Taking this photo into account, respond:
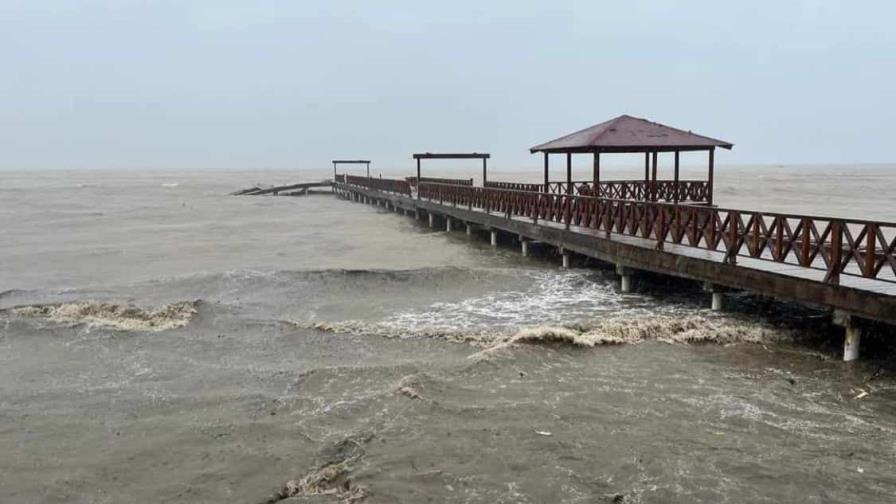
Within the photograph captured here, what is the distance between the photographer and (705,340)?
9.55 meters

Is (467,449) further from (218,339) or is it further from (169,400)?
(218,339)

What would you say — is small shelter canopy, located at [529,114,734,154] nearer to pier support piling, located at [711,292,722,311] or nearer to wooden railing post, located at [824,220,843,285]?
pier support piling, located at [711,292,722,311]

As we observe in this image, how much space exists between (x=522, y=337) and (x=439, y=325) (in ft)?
5.96

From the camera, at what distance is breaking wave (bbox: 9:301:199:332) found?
36.8ft

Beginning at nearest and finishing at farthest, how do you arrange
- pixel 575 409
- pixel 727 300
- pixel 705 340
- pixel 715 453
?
pixel 715 453, pixel 575 409, pixel 705 340, pixel 727 300

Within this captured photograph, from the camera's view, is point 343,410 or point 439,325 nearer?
point 343,410

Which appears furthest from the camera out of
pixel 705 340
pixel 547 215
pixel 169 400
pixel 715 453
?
pixel 547 215

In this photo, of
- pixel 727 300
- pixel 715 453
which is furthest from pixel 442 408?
pixel 727 300

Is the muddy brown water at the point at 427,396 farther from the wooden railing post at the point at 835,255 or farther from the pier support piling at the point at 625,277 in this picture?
the wooden railing post at the point at 835,255

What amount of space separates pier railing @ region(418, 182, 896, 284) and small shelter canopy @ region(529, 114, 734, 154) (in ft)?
5.12

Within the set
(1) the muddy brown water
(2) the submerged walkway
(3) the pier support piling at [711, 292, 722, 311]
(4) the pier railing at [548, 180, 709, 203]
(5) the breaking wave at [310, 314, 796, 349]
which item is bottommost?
(1) the muddy brown water

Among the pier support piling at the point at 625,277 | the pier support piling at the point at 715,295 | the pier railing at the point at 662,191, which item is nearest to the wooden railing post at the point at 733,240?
the pier support piling at the point at 715,295

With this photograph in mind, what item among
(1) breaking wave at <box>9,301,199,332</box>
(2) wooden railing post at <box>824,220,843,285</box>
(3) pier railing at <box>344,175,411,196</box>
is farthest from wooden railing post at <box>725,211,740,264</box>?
(3) pier railing at <box>344,175,411,196</box>

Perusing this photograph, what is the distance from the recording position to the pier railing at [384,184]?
35709 mm
